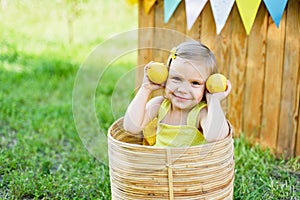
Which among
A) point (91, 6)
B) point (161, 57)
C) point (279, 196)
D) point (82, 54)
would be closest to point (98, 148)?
point (161, 57)

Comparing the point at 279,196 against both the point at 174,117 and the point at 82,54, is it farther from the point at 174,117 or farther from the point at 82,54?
the point at 82,54

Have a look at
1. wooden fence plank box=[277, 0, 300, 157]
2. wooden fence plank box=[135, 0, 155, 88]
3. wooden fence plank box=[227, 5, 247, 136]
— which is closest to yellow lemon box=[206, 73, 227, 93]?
wooden fence plank box=[277, 0, 300, 157]

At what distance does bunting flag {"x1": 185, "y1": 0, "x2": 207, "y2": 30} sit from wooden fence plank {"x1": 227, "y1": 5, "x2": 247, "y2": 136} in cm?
21

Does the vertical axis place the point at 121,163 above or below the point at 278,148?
above

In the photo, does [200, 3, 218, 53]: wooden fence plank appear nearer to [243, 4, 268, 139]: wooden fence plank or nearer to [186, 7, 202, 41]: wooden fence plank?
[186, 7, 202, 41]: wooden fence plank

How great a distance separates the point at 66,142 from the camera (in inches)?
142

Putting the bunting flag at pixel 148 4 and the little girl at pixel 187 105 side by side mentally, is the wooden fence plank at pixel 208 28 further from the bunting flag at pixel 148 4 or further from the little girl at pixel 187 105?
the little girl at pixel 187 105

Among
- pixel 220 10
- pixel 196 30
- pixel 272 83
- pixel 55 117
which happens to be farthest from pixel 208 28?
pixel 55 117

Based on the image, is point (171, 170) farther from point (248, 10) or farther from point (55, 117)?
point (55, 117)

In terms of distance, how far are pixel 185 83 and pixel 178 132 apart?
22 centimetres

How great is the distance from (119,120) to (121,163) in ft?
1.11

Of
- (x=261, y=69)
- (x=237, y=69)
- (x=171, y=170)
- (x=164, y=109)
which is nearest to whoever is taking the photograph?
(x=171, y=170)

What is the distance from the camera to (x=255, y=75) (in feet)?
10.6

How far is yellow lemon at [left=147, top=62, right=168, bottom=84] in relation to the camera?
2.25 metres
